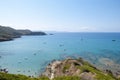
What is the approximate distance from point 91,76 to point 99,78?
231 centimetres

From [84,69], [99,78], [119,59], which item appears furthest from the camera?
[119,59]

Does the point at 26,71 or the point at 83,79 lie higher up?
the point at 83,79

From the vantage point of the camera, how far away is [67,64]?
49688 millimetres

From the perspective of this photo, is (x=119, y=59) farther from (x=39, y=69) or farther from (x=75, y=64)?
(x=75, y=64)

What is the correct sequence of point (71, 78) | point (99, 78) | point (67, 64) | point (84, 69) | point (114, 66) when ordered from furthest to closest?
point (114, 66) → point (67, 64) → point (84, 69) → point (99, 78) → point (71, 78)

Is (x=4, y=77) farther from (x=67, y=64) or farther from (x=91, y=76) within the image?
(x=67, y=64)

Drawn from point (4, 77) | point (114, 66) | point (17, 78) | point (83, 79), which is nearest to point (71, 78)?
→ point (83, 79)

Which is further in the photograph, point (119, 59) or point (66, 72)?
point (119, 59)

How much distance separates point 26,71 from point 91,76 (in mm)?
43399

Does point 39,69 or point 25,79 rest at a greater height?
point 25,79

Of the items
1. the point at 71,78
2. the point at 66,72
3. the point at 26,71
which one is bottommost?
the point at 26,71

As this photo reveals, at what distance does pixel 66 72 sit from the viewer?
46156 millimetres

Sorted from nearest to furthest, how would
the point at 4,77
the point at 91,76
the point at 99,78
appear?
the point at 4,77
the point at 99,78
the point at 91,76

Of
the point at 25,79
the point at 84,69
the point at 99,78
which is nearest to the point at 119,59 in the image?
the point at 84,69
